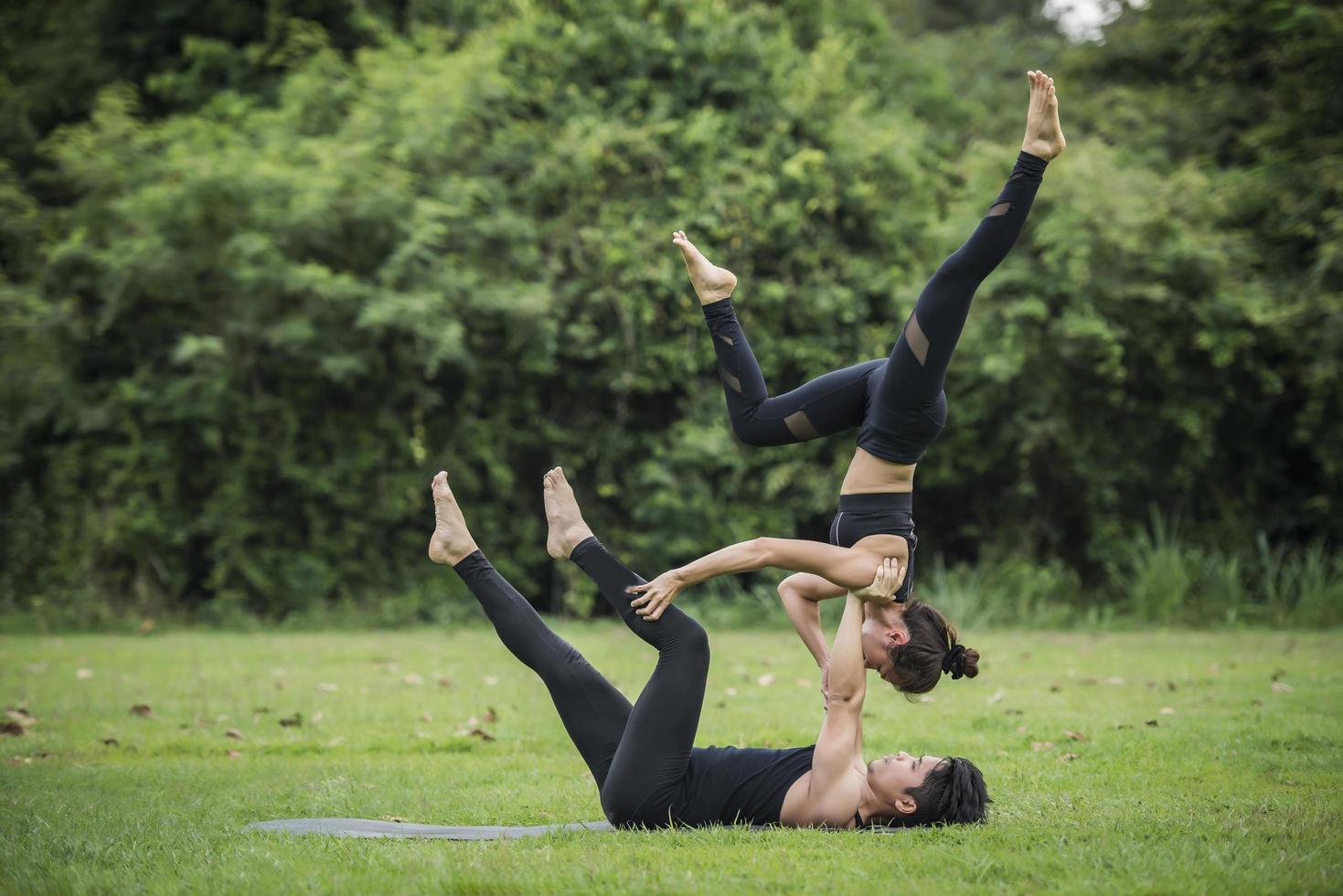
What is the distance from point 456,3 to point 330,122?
7.56ft

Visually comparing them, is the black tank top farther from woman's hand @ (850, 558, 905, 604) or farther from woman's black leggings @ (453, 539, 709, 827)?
woman's hand @ (850, 558, 905, 604)

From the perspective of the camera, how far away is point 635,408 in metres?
13.2

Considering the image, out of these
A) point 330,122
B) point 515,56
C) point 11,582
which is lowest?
point 11,582

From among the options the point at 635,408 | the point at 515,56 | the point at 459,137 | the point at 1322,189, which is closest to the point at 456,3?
the point at 515,56

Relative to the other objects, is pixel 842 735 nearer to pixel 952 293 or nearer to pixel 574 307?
pixel 952 293

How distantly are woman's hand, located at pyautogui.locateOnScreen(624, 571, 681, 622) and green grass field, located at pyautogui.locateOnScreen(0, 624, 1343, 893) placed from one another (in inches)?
27.2

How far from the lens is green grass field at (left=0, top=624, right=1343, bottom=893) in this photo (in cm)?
323

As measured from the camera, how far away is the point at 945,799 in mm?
3785

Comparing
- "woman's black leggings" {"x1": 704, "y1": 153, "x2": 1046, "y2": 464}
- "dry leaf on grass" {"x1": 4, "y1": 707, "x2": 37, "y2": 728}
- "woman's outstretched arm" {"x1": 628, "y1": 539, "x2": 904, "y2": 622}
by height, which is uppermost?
"woman's black leggings" {"x1": 704, "y1": 153, "x2": 1046, "y2": 464}

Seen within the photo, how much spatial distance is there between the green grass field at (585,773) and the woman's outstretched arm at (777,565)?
77 cm

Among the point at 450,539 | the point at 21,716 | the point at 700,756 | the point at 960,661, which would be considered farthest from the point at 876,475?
the point at 21,716

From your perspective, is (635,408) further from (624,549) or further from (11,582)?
(11,582)

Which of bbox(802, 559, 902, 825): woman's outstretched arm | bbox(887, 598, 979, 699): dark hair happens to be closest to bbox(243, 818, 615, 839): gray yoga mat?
bbox(802, 559, 902, 825): woman's outstretched arm

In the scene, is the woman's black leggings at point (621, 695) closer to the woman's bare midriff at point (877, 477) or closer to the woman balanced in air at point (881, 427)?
the woman balanced in air at point (881, 427)
